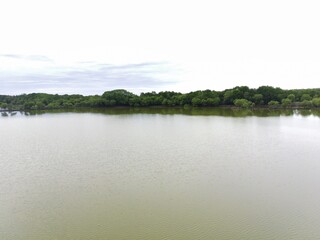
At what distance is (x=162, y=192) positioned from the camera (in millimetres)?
9836

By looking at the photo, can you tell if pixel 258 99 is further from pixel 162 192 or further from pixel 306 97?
pixel 162 192

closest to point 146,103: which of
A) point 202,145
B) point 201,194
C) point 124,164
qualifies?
point 202,145

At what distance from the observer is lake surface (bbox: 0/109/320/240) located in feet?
24.1

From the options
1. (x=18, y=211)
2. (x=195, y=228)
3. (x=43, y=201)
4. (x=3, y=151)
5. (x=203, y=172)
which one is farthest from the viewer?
(x=3, y=151)

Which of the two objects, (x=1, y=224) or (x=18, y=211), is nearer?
(x=1, y=224)

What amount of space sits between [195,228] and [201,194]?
235cm

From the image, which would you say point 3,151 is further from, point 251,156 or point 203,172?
point 251,156

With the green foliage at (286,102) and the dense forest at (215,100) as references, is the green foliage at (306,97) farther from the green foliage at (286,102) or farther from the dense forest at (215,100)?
the green foliage at (286,102)

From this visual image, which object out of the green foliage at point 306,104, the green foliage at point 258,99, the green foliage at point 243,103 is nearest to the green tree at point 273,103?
the green foliage at point 258,99

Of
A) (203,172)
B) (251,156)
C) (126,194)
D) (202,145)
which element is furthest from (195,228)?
(202,145)

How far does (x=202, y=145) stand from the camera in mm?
18250

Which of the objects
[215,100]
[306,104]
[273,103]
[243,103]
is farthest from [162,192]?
[215,100]

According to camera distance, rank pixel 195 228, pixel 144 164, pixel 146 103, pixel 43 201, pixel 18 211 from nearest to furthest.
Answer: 1. pixel 195 228
2. pixel 18 211
3. pixel 43 201
4. pixel 144 164
5. pixel 146 103

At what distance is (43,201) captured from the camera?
9.34m
